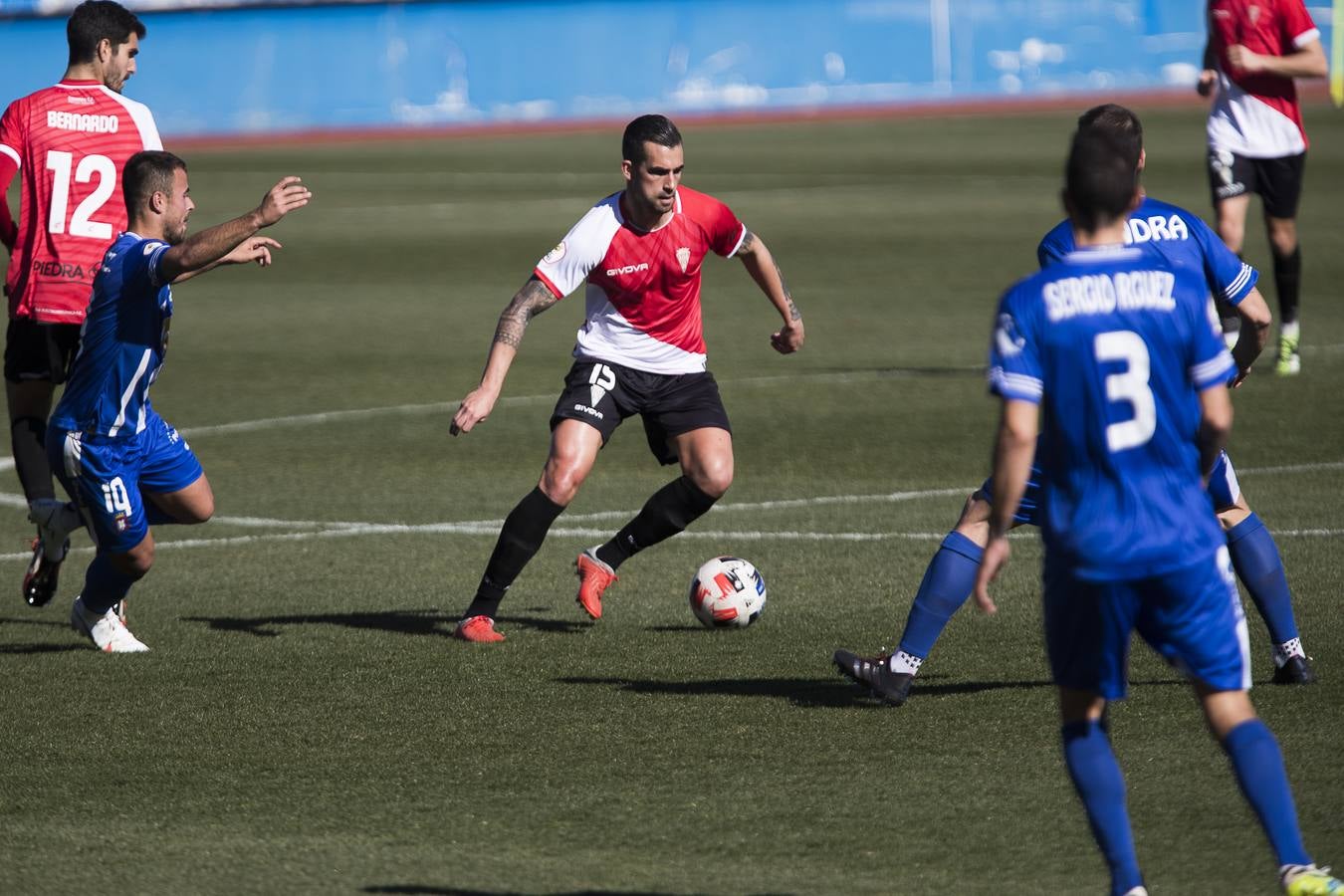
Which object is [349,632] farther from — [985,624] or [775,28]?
[775,28]

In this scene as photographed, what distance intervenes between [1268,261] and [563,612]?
12.4 m

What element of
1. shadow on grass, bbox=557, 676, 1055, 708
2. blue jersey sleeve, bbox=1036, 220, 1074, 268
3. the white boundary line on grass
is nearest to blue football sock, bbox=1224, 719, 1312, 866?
blue jersey sleeve, bbox=1036, 220, 1074, 268

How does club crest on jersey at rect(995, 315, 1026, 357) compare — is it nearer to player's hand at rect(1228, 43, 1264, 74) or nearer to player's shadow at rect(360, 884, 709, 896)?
player's shadow at rect(360, 884, 709, 896)

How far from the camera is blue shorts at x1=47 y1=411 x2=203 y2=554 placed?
23.9 ft

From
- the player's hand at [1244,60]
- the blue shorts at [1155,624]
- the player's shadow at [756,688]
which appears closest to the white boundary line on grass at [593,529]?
the player's shadow at [756,688]

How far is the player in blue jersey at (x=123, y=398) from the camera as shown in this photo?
23.6ft

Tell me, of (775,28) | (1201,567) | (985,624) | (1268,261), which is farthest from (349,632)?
(775,28)

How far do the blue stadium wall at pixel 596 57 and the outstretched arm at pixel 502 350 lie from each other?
131ft

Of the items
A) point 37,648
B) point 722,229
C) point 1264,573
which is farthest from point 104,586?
point 1264,573

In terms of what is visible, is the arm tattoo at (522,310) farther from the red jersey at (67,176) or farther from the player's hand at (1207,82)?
the player's hand at (1207,82)

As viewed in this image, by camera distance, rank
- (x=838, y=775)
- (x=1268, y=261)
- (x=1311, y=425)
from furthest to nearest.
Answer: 1. (x=1268, y=261)
2. (x=1311, y=425)
3. (x=838, y=775)

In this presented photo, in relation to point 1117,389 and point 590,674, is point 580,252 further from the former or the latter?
point 1117,389

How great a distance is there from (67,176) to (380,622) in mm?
2544

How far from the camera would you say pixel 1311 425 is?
11.4m
